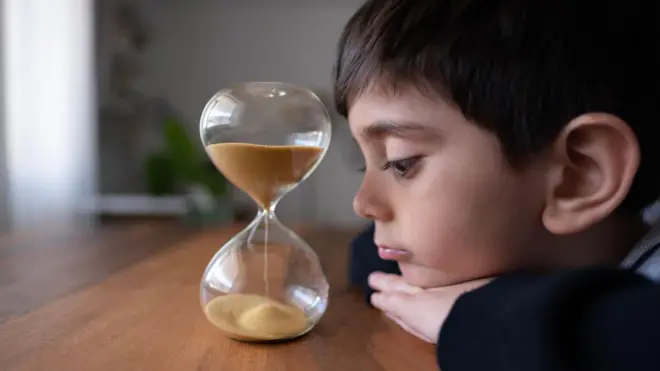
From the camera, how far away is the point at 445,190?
0.52m

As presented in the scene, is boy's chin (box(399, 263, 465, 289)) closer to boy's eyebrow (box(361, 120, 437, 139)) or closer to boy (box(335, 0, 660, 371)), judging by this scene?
boy (box(335, 0, 660, 371))

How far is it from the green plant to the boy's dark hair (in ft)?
7.96

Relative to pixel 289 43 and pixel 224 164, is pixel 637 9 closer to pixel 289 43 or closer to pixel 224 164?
pixel 224 164

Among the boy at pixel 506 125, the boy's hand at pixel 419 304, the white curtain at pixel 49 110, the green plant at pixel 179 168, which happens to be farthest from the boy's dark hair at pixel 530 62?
the green plant at pixel 179 168

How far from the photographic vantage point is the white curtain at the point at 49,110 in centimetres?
239

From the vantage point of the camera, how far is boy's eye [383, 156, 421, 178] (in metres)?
0.54

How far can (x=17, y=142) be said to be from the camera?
2404 mm

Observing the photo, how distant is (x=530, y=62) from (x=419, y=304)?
9.1 inches

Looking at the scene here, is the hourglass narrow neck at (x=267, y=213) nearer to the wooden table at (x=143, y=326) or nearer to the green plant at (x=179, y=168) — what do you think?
the wooden table at (x=143, y=326)

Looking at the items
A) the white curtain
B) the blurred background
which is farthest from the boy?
the white curtain

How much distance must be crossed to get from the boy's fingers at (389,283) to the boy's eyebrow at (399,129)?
0.17 metres

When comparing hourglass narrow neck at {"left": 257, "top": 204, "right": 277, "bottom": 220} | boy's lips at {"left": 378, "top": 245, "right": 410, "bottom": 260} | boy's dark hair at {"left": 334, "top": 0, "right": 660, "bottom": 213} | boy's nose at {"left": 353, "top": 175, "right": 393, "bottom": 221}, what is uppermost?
boy's dark hair at {"left": 334, "top": 0, "right": 660, "bottom": 213}

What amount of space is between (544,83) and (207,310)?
0.35 meters

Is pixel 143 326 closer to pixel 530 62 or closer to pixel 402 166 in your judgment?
pixel 402 166
